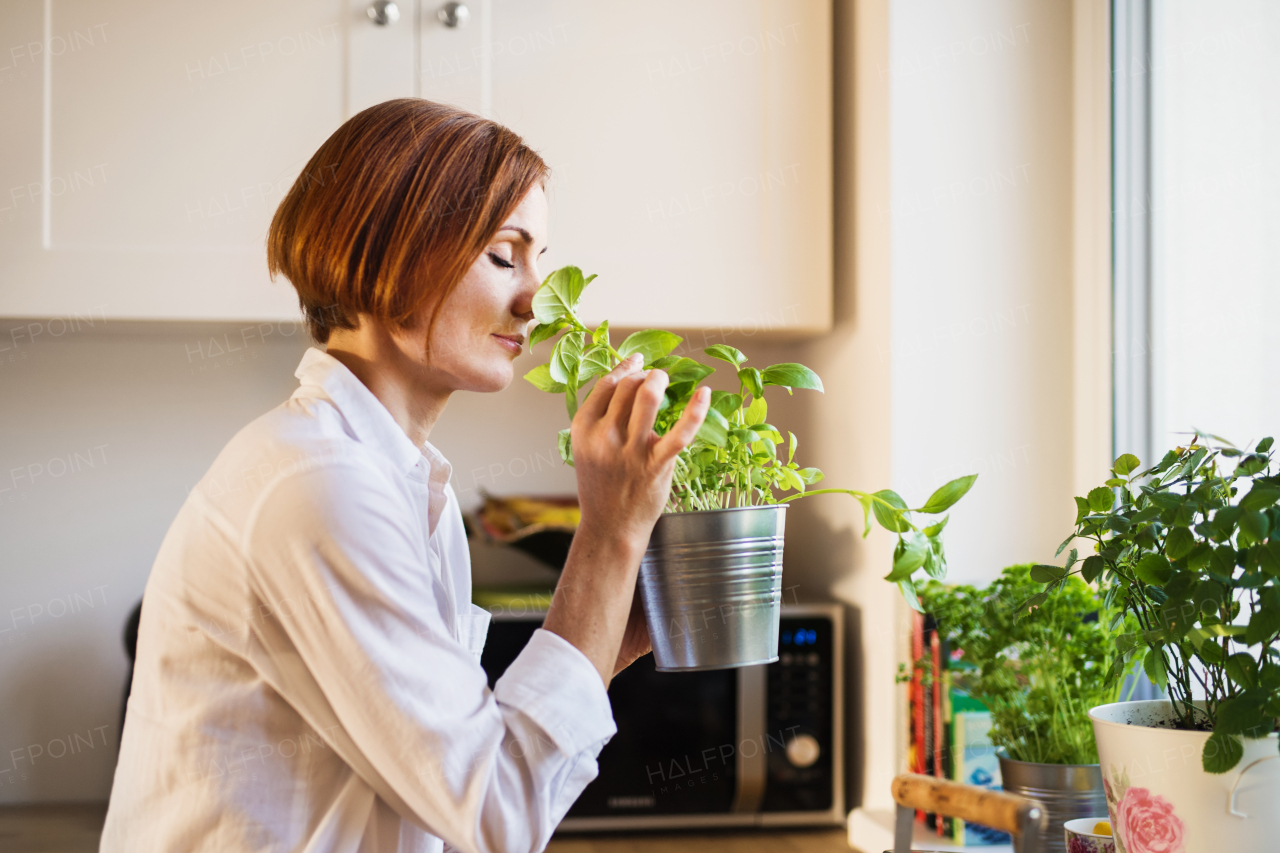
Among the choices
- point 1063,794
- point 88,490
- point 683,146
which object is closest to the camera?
point 1063,794

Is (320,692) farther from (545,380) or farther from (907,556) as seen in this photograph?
(907,556)

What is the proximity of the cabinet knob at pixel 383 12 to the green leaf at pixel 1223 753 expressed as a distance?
53.0 inches

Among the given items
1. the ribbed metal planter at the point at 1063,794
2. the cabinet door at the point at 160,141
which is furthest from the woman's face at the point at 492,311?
the cabinet door at the point at 160,141

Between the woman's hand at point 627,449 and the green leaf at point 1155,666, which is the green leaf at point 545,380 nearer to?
the woman's hand at point 627,449

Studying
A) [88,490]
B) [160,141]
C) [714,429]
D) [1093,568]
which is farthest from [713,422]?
[88,490]

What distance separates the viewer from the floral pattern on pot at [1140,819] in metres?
0.73

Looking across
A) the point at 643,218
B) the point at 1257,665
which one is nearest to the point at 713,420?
the point at 1257,665

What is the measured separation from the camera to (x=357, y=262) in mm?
746

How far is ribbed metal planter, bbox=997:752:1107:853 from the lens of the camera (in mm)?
1043

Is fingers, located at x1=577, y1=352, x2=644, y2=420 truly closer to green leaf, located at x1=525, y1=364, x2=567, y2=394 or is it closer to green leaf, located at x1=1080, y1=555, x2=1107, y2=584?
green leaf, located at x1=525, y1=364, x2=567, y2=394

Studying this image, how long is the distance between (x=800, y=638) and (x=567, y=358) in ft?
2.86

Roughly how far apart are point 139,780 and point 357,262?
373 mm

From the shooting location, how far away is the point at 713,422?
73 centimetres

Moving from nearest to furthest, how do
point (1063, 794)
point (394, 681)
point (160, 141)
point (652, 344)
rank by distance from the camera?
point (394, 681) → point (652, 344) → point (1063, 794) → point (160, 141)
